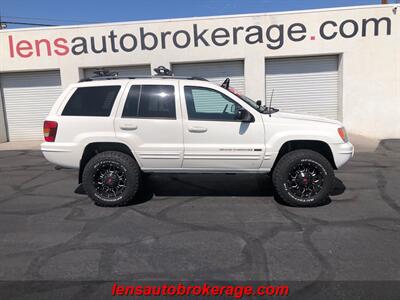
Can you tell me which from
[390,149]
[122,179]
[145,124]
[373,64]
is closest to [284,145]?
[145,124]

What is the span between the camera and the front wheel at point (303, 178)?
17.9ft

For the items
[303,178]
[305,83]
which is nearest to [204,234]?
[303,178]

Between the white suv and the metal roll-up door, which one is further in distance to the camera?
the metal roll-up door

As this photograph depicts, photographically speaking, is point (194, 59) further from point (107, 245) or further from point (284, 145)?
point (107, 245)

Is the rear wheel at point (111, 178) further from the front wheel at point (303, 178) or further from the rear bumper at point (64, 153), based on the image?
the front wheel at point (303, 178)

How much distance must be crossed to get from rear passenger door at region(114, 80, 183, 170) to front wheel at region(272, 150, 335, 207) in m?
1.55

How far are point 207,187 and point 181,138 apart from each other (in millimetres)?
1585

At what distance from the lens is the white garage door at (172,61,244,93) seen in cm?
1330

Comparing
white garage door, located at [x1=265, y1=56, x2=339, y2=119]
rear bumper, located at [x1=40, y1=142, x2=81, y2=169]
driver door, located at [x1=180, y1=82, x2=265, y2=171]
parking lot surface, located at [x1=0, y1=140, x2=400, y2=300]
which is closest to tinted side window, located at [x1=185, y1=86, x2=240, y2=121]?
driver door, located at [x1=180, y1=82, x2=265, y2=171]

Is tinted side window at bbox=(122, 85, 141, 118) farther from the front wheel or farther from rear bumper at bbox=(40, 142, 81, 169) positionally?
the front wheel

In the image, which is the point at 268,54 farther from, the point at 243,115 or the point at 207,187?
the point at 243,115

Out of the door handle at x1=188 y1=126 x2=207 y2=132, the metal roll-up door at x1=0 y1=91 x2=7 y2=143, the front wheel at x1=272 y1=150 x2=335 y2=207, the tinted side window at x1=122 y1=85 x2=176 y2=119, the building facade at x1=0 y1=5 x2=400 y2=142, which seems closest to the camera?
the front wheel at x1=272 y1=150 x2=335 y2=207

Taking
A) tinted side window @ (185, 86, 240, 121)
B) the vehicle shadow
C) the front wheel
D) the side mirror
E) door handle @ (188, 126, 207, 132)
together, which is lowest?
the vehicle shadow

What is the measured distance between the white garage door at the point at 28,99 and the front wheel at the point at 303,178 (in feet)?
36.3
